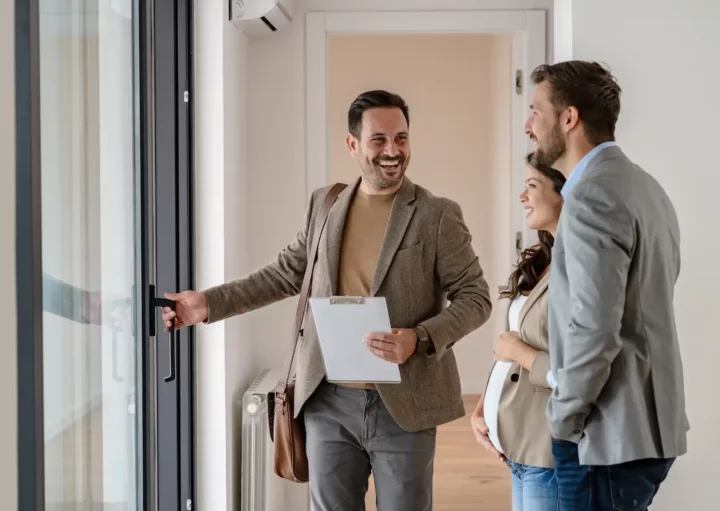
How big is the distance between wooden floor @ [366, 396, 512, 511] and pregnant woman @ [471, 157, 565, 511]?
181 centimetres

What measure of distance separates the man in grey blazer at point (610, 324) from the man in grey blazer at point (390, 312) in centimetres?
50

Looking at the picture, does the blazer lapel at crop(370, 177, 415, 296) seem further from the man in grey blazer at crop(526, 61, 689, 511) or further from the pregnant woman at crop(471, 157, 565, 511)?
the man in grey blazer at crop(526, 61, 689, 511)

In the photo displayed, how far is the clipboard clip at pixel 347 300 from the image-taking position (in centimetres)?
202

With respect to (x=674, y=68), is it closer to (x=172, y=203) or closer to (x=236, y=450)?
(x=172, y=203)

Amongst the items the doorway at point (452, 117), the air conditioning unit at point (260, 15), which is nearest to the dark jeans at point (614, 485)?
the air conditioning unit at point (260, 15)

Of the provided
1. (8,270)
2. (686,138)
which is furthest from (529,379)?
(686,138)

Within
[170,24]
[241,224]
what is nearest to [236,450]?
[241,224]

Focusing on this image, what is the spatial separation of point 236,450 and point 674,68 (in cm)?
208

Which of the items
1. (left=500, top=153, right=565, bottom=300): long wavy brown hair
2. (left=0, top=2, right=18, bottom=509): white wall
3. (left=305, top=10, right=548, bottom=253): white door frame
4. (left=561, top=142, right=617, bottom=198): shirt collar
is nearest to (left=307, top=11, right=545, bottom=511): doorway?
(left=305, top=10, right=548, bottom=253): white door frame

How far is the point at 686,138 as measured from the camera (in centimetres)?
280

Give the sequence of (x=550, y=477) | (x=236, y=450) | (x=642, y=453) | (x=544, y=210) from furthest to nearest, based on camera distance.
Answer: (x=236, y=450), (x=544, y=210), (x=550, y=477), (x=642, y=453)

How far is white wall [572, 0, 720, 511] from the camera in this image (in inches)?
109

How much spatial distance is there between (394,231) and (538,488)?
699 millimetres

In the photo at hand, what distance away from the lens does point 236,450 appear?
10.9 ft
